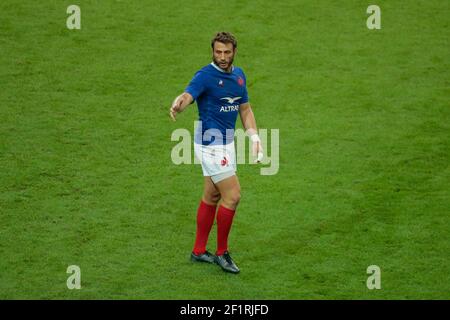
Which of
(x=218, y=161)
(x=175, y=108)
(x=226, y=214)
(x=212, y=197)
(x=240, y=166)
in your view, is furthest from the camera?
(x=240, y=166)

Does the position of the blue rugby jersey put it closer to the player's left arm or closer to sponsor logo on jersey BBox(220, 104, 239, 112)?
sponsor logo on jersey BBox(220, 104, 239, 112)

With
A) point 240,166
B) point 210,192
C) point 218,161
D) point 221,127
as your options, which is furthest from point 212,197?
point 240,166

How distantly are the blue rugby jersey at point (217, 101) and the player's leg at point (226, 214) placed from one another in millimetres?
343

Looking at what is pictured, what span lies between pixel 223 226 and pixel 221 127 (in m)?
0.82

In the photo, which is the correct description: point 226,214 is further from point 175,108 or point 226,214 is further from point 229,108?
point 175,108

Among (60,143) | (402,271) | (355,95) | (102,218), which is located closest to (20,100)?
(60,143)

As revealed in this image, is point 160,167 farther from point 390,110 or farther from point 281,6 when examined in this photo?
point 281,6

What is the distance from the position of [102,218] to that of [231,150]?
66.2 inches

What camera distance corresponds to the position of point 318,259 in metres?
7.02

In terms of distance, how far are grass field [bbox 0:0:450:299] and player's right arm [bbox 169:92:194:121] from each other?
4.65ft

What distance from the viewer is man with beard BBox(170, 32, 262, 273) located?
647 centimetres

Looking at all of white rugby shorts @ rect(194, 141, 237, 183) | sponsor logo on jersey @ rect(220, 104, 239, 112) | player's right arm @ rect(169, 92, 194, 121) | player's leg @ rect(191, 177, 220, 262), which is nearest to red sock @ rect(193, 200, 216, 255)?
player's leg @ rect(191, 177, 220, 262)

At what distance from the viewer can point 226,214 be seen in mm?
6703

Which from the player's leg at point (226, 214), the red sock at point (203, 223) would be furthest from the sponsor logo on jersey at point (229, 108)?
the red sock at point (203, 223)
